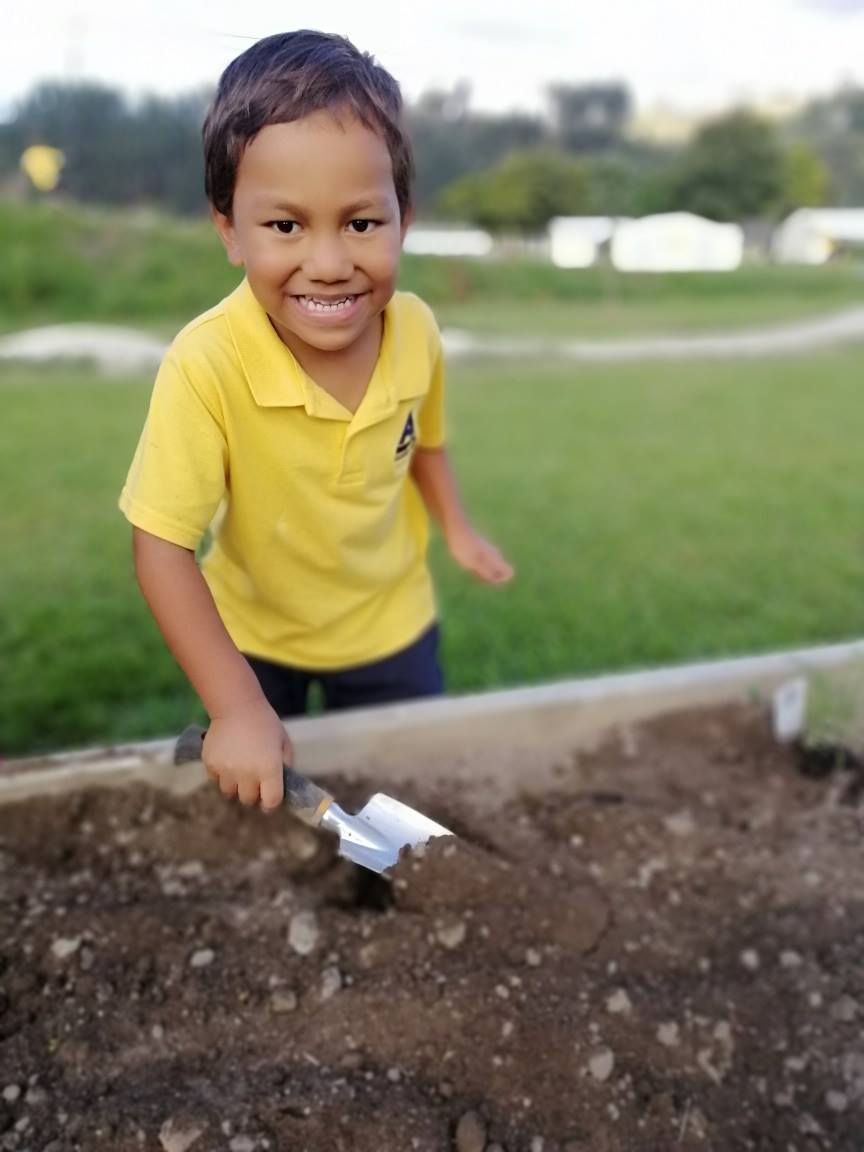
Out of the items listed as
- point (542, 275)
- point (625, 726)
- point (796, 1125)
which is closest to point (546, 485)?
point (625, 726)

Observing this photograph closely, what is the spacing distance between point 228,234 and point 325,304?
0.46 feet

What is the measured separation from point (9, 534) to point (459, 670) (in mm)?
1865

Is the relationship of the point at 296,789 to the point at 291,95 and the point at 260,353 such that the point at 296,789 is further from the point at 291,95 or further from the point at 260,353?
the point at 291,95

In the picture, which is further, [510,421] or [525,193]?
[525,193]

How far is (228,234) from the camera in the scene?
1.17 m

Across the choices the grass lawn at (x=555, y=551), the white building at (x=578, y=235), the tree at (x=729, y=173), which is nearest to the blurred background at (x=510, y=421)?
the grass lawn at (x=555, y=551)

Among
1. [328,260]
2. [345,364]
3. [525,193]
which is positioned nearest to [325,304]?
[328,260]

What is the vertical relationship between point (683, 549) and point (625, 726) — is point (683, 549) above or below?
below

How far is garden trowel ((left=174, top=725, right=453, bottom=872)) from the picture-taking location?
1123 millimetres

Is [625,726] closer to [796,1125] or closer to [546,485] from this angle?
[796,1125]

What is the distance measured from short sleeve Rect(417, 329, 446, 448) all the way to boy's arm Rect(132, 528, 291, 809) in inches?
21.5

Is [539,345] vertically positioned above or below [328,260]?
below

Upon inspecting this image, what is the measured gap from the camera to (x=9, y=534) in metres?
3.65

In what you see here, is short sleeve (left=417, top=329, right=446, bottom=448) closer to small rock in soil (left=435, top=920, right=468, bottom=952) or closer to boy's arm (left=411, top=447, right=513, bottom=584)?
boy's arm (left=411, top=447, right=513, bottom=584)
